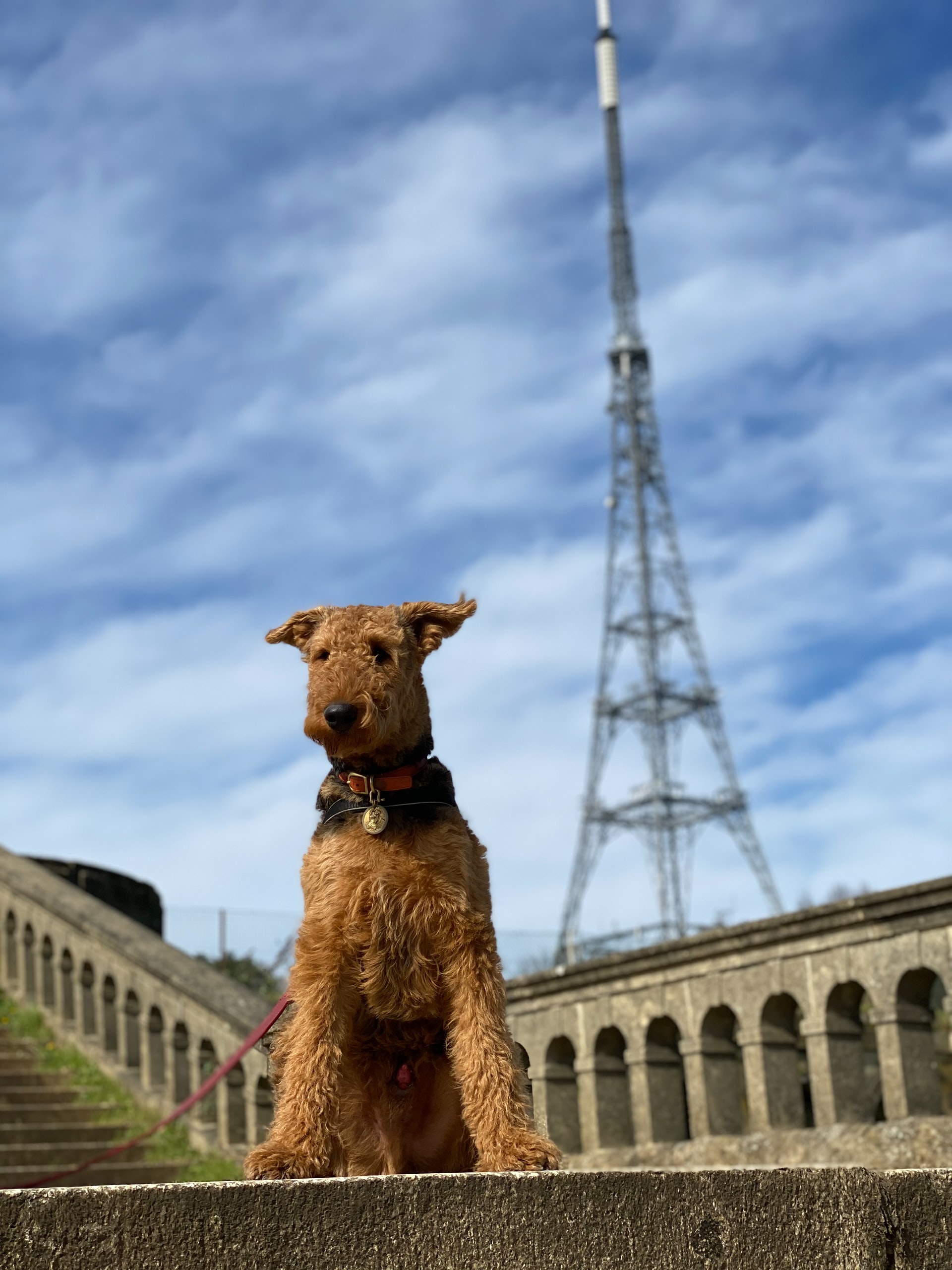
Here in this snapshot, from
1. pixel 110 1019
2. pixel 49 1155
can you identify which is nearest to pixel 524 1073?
pixel 49 1155

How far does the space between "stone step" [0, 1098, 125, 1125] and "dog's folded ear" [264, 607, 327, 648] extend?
701 cm

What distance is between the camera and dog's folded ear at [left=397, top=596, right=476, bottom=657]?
354 cm

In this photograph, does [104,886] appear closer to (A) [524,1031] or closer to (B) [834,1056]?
(A) [524,1031]

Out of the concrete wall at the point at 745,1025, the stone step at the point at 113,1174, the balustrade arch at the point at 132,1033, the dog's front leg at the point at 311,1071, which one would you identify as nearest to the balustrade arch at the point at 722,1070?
the concrete wall at the point at 745,1025

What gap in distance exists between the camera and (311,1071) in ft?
10.4

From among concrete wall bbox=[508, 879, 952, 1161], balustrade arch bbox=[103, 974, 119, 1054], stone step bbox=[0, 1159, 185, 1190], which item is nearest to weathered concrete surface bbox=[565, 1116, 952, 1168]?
concrete wall bbox=[508, 879, 952, 1161]

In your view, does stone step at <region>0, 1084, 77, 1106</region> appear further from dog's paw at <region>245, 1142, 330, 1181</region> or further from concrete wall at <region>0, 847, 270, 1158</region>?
dog's paw at <region>245, 1142, 330, 1181</region>

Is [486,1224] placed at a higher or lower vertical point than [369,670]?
lower

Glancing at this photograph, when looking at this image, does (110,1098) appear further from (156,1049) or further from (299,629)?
(299,629)

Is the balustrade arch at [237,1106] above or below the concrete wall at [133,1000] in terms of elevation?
below

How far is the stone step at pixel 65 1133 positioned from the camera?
9.02 meters

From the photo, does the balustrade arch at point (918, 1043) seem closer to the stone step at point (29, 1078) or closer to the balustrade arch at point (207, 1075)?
the balustrade arch at point (207, 1075)

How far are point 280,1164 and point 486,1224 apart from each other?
475 mm

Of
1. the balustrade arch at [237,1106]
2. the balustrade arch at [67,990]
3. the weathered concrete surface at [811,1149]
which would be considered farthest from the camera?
the balustrade arch at [67,990]
